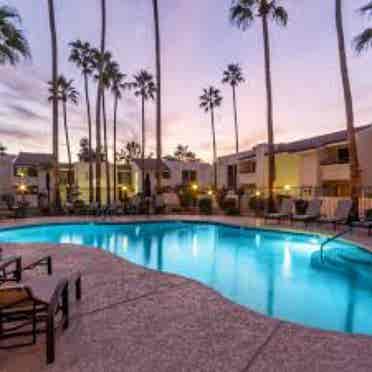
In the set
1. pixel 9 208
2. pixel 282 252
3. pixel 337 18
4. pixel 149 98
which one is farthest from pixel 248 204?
pixel 149 98

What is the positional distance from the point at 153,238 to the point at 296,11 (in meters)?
13.0

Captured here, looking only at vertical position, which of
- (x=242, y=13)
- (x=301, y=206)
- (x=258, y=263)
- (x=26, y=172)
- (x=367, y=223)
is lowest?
(x=258, y=263)

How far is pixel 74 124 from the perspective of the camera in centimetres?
3284

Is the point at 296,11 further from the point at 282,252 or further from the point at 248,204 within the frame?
the point at 282,252

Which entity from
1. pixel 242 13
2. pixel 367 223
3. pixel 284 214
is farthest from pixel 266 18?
pixel 367 223

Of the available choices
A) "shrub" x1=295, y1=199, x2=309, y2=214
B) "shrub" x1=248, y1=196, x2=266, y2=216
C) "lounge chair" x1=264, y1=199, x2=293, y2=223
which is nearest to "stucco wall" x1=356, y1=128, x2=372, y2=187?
"shrub" x1=248, y1=196, x2=266, y2=216

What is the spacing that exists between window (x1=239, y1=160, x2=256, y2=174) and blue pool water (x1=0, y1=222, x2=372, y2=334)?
41.2 ft

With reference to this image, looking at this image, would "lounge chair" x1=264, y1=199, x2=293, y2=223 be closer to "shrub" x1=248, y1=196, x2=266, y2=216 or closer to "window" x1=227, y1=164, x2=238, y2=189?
"shrub" x1=248, y1=196, x2=266, y2=216

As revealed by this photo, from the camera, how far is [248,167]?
25.7 metres

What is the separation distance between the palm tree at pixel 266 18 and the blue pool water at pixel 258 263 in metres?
4.51

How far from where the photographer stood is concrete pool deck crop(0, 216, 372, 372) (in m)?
2.52

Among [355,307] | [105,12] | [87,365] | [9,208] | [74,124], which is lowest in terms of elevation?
[355,307]

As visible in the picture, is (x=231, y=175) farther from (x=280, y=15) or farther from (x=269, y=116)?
(x=280, y=15)

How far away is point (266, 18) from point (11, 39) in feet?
37.8
